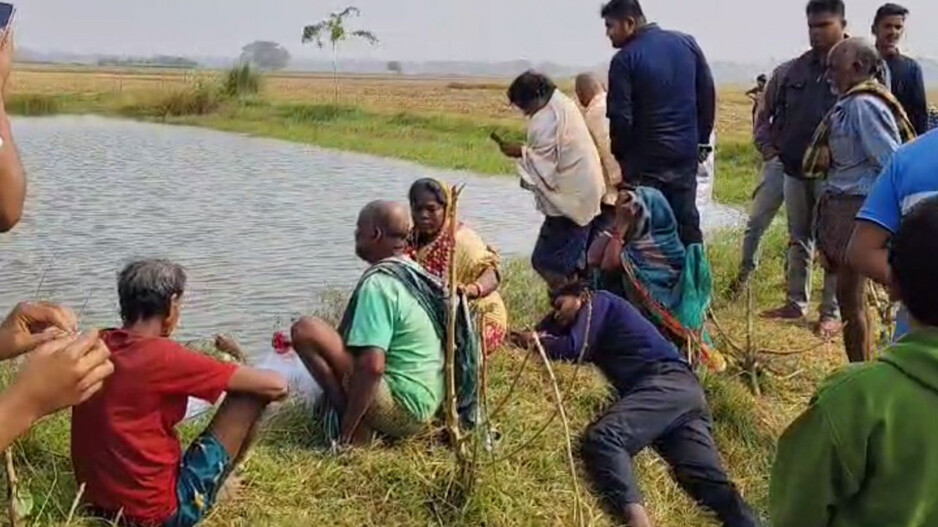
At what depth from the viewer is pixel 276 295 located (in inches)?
329

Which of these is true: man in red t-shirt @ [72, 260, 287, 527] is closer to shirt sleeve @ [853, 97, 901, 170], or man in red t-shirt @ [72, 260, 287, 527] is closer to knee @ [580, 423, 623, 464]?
knee @ [580, 423, 623, 464]

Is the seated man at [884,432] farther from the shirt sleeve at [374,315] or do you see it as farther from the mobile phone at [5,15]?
the shirt sleeve at [374,315]

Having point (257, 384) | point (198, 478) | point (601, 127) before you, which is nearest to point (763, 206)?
point (601, 127)

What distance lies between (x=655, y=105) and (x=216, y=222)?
6.98 metres

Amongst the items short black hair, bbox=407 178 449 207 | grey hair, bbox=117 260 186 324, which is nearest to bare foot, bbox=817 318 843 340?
short black hair, bbox=407 178 449 207

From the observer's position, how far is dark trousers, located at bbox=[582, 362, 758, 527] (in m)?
4.42

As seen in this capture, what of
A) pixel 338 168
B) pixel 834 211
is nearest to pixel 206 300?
pixel 834 211

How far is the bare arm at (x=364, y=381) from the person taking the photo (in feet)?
13.3

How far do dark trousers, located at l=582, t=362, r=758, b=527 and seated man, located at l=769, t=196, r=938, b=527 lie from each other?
224 centimetres

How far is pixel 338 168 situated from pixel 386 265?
14.2 metres

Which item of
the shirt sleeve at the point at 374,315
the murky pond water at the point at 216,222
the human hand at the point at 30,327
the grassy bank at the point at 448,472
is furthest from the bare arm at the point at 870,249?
the murky pond water at the point at 216,222

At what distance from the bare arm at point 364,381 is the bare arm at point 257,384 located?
0.52 metres

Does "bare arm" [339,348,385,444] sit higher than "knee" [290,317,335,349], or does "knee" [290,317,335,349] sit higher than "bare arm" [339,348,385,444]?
"knee" [290,317,335,349]

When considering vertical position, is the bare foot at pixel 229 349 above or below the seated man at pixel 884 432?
below
